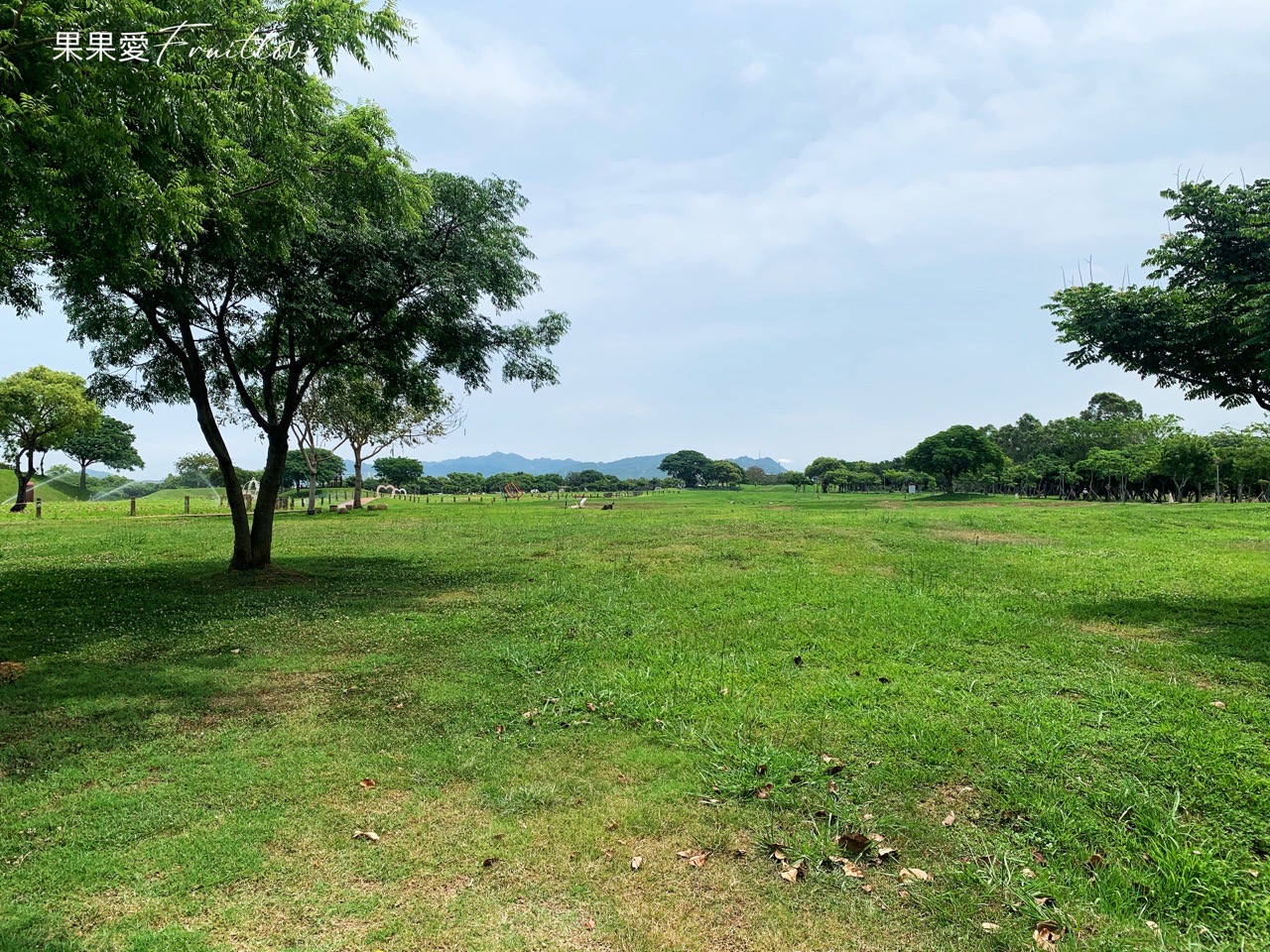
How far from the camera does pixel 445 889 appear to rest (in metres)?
3.54

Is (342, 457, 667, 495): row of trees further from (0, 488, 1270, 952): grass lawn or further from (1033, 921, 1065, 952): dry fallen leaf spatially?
(1033, 921, 1065, 952): dry fallen leaf

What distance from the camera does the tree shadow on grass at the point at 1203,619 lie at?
791 cm

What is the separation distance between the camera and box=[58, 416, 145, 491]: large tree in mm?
A: 69688

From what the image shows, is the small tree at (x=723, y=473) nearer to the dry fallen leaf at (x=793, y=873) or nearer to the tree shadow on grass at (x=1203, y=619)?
A: the tree shadow on grass at (x=1203, y=619)

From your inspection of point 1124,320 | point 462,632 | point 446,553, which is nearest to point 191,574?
point 446,553

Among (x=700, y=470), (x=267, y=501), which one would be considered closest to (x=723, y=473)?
(x=700, y=470)

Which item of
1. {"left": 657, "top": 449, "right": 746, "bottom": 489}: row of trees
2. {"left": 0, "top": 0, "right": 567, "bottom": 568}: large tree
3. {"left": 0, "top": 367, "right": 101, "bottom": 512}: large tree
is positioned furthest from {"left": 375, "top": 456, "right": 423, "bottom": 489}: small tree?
{"left": 0, "top": 0, "right": 567, "bottom": 568}: large tree

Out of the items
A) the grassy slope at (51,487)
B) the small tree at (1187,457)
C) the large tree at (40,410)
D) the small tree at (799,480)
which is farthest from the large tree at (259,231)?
the small tree at (799,480)

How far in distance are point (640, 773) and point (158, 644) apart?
24.2ft

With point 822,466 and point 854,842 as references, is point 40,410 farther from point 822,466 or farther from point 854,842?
point 822,466

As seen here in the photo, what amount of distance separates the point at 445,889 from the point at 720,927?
4.99ft

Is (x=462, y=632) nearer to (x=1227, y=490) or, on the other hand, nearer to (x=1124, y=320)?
(x=1124, y=320)

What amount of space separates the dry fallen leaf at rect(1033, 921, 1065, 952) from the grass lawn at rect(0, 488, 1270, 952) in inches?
2.6

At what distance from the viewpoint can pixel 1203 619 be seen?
31.0 feet
